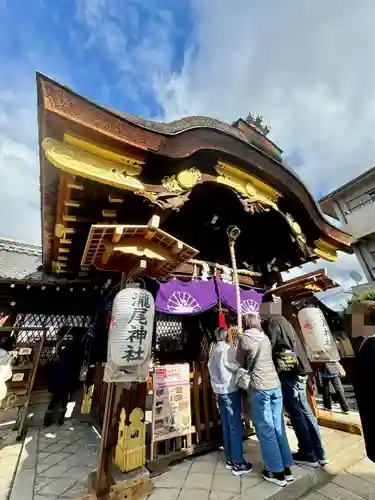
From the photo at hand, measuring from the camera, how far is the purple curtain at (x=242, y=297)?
5.55 meters

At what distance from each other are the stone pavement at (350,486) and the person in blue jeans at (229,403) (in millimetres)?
969

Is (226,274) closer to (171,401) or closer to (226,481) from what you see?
(171,401)

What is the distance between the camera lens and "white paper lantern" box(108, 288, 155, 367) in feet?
11.2

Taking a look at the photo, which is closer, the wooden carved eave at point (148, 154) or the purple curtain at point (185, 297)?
the wooden carved eave at point (148, 154)

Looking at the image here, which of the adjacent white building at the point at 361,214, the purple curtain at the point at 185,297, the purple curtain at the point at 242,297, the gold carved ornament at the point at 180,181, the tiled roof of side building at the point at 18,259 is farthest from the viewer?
the adjacent white building at the point at 361,214

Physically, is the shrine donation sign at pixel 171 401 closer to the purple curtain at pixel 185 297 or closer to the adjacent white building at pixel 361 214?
the purple curtain at pixel 185 297

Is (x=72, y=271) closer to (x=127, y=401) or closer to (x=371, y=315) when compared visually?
(x=127, y=401)

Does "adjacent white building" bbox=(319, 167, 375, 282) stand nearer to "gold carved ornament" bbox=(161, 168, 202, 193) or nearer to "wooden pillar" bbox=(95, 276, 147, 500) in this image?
"gold carved ornament" bbox=(161, 168, 202, 193)

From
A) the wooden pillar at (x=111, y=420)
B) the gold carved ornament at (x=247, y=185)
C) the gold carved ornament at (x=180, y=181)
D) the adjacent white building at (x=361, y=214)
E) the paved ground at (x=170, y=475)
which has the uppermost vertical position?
the adjacent white building at (x=361, y=214)

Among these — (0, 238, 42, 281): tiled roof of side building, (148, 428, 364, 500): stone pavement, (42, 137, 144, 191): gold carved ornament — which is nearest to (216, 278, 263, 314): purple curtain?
(148, 428, 364, 500): stone pavement

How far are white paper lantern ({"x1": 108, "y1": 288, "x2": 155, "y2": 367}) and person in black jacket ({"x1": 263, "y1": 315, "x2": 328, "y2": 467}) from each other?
2172mm

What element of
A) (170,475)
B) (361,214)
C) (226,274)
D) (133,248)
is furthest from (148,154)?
(361,214)

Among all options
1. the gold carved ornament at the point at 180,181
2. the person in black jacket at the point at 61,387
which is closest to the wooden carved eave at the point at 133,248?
the gold carved ornament at the point at 180,181

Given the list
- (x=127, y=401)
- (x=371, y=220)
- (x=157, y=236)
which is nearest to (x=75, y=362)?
(x=127, y=401)
